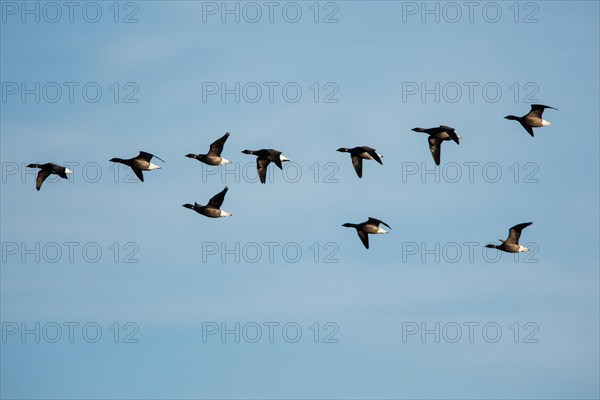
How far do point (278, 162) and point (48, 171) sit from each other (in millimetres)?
14595

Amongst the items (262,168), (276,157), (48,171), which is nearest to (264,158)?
(262,168)

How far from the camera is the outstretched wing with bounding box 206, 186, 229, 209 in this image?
79875 mm

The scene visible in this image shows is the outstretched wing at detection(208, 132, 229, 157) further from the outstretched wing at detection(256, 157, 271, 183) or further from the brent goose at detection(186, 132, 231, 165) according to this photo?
the outstretched wing at detection(256, 157, 271, 183)

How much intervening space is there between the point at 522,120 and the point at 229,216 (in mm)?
18798

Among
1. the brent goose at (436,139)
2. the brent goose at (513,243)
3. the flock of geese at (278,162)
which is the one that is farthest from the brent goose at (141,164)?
the brent goose at (513,243)

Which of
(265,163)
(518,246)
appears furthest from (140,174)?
(518,246)

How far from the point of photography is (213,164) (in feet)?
272

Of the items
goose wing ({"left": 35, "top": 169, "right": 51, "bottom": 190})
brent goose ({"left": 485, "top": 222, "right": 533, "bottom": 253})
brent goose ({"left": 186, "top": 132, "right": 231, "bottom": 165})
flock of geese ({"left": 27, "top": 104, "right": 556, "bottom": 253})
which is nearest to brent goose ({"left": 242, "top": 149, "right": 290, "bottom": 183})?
flock of geese ({"left": 27, "top": 104, "right": 556, "bottom": 253})

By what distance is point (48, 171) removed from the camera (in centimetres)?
8294

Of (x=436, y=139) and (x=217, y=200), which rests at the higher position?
(x=436, y=139)

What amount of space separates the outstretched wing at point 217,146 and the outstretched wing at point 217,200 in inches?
139

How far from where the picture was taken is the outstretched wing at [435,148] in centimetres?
8362

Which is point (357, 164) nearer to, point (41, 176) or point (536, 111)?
point (536, 111)

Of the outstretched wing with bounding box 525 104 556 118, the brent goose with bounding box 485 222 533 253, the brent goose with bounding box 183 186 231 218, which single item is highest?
the outstretched wing with bounding box 525 104 556 118
